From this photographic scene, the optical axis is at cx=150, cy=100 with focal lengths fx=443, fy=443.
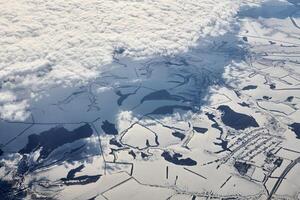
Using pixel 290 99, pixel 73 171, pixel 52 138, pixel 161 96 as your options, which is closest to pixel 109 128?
pixel 52 138

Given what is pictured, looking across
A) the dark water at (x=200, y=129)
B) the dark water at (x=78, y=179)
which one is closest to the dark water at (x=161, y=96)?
the dark water at (x=200, y=129)

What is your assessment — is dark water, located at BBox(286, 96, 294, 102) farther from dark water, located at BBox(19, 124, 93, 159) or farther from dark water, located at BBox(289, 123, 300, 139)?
dark water, located at BBox(19, 124, 93, 159)

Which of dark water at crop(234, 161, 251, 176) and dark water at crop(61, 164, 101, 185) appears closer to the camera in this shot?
dark water at crop(61, 164, 101, 185)

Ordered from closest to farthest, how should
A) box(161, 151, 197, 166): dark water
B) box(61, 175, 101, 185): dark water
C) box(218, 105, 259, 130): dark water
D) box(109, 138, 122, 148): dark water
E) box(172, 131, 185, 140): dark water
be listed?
box(61, 175, 101, 185): dark water < box(161, 151, 197, 166): dark water < box(109, 138, 122, 148): dark water < box(172, 131, 185, 140): dark water < box(218, 105, 259, 130): dark water

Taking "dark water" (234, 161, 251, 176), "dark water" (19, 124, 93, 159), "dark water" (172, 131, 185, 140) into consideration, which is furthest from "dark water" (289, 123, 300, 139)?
"dark water" (19, 124, 93, 159)

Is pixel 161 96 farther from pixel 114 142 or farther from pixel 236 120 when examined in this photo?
pixel 114 142

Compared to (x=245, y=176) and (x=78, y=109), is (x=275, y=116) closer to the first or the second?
(x=245, y=176)

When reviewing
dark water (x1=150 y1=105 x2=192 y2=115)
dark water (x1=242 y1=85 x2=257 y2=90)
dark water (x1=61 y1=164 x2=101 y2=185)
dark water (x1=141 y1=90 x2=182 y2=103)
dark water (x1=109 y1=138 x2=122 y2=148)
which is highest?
dark water (x1=141 y1=90 x2=182 y2=103)
